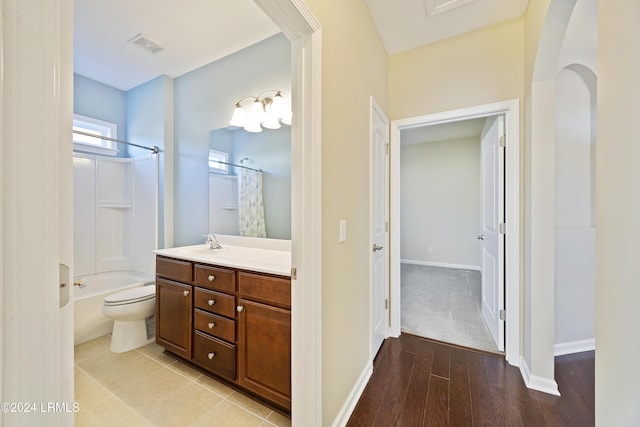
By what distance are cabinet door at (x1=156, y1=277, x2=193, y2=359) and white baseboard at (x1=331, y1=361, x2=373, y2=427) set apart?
115 centimetres

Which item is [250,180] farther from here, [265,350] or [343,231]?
[265,350]

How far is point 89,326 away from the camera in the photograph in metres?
2.38

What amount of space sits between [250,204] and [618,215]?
225 centimetres

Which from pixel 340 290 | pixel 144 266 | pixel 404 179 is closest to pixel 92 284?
pixel 144 266

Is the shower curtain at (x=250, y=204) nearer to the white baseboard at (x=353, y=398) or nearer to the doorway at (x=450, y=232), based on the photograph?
the white baseboard at (x=353, y=398)

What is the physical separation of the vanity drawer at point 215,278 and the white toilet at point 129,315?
2.80 ft

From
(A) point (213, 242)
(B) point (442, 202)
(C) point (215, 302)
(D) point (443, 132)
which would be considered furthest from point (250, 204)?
(B) point (442, 202)

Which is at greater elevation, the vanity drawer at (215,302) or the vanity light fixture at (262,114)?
the vanity light fixture at (262,114)

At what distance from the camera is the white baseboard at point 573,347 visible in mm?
2078

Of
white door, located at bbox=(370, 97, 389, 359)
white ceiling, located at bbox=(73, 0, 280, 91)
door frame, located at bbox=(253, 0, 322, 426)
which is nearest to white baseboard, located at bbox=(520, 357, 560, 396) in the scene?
white door, located at bbox=(370, 97, 389, 359)

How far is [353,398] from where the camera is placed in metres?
1.57

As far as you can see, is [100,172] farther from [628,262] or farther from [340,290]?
[628,262]

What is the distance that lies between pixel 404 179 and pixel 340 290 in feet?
15.1

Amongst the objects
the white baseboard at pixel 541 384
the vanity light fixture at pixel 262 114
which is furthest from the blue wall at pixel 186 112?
the white baseboard at pixel 541 384
